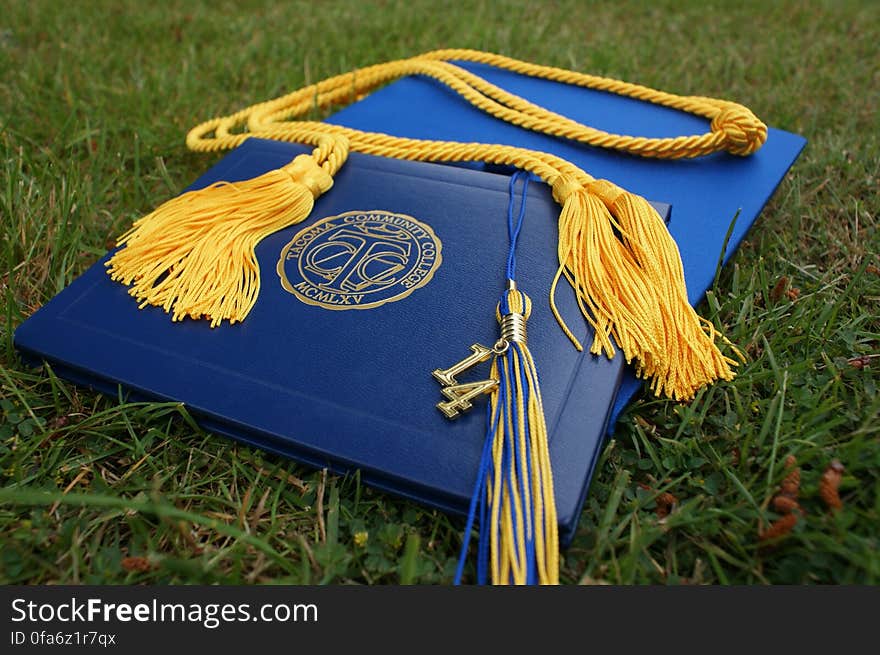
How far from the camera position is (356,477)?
928 mm

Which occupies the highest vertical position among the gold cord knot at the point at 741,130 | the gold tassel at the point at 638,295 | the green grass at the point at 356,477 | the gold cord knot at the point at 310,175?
the gold cord knot at the point at 741,130

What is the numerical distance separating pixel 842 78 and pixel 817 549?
5.87 feet

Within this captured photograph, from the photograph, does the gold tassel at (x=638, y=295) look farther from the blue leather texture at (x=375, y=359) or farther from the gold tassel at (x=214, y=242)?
the gold tassel at (x=214, y=242)

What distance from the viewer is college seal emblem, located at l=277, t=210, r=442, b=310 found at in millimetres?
1104

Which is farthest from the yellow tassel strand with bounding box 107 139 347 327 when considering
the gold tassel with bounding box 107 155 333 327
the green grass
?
the green grass

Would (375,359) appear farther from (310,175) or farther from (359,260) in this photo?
(310,175)

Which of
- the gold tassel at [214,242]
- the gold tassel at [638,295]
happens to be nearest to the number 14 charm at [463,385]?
the gold tassel at [638,295]

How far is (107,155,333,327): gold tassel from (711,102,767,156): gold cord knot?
80 cm

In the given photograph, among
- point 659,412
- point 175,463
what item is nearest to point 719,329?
point 659,412

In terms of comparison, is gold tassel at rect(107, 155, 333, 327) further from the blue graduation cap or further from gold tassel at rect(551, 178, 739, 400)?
gold tassel at rect(551, 178, 739, 400)

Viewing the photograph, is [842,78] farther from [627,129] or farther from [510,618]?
[510,618]

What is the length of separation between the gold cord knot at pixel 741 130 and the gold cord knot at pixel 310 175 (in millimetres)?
801

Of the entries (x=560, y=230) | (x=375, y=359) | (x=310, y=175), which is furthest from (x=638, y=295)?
(x=310, y=175)

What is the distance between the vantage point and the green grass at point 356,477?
34.1 inches
